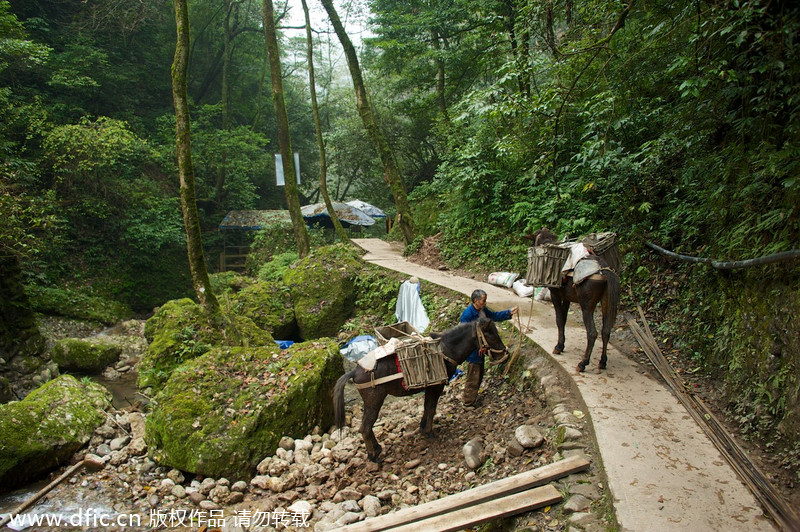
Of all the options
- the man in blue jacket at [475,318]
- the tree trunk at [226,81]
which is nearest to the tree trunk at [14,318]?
the man in blue jacket at [475,318]

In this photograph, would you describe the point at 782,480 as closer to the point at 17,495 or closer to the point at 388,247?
the point at 17,495

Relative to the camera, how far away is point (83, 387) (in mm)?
8750

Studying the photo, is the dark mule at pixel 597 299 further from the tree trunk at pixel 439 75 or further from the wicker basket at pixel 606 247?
the tree trunk at pixel 439 75

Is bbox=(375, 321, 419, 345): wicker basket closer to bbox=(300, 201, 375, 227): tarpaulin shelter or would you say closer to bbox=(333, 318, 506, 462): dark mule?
bbox=(333, 318, 506, 462): dark mule

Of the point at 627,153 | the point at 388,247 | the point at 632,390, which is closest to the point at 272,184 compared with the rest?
the point at 388,247

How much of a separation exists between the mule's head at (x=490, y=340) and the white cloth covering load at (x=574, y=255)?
49.9 inches

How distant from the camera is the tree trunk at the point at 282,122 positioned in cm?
1373

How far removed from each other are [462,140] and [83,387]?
1230 centimetres

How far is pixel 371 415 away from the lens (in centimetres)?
553

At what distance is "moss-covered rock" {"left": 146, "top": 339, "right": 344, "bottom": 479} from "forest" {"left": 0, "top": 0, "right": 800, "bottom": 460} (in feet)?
15.7

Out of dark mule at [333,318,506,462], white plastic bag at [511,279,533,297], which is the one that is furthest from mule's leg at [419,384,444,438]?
white plastic bag at [511,279,533,297]

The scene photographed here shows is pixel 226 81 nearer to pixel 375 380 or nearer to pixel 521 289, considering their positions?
pixel 521 289

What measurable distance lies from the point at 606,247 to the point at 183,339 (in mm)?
7961

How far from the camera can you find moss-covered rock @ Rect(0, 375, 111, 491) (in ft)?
21.2
